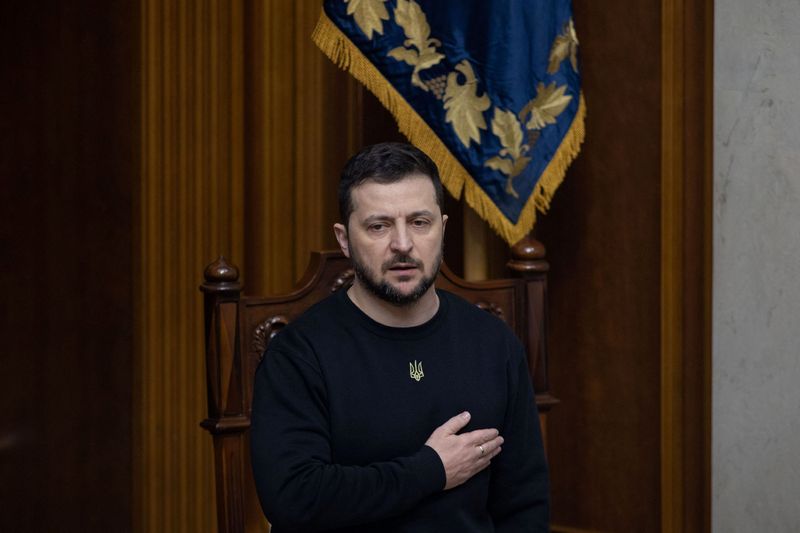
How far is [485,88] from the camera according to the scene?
10.2ft

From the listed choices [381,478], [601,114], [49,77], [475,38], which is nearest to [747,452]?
[601,114]

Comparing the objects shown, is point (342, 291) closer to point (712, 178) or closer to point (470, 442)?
point (470, 442)

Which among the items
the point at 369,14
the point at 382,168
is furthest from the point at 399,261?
the point at 369,14

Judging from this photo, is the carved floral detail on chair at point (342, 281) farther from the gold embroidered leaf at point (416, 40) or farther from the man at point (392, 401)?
the gold embroidered leaf at point (416, 40)

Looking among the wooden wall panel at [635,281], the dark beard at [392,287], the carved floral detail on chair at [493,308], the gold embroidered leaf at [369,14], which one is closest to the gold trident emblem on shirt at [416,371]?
the dark beard at [392,287]

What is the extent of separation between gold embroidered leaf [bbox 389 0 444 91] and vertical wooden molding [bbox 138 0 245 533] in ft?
1.83

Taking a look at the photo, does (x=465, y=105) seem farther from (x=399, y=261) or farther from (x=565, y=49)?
(x=399, y=261)

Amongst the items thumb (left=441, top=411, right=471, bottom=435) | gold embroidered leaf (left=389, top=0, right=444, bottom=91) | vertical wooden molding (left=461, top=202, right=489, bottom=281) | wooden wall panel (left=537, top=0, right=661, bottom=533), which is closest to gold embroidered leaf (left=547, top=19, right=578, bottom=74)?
wooden wall panel (left=537, top=0, right=661, bottom=533)

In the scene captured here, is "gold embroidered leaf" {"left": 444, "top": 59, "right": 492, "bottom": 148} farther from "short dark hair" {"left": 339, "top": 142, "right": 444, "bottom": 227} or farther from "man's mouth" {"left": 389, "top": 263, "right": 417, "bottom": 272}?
"man's mouth" {"left": 389, "top": 263, "right": 417, "bottom": 272}

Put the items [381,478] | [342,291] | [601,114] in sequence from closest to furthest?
[381,478], [342,291], [601,114]

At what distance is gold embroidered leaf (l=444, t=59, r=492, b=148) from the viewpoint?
10.1 feet

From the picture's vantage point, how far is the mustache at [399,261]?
211 cm

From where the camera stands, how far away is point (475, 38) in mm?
3104

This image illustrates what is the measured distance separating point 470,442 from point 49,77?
1875 millimetres
